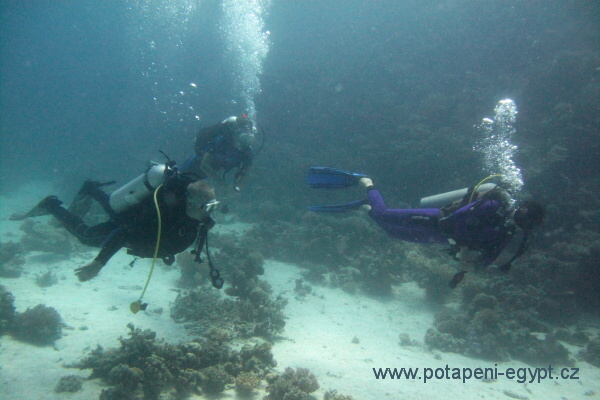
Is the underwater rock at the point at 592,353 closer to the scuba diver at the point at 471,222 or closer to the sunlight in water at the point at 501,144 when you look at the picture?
the scuba diver at the point at 471,222

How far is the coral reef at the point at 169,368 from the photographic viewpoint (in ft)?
12.0

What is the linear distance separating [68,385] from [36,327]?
2.37 metres

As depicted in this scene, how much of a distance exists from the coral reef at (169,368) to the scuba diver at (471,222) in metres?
3.73

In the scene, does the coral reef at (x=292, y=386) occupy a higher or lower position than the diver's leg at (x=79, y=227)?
lower

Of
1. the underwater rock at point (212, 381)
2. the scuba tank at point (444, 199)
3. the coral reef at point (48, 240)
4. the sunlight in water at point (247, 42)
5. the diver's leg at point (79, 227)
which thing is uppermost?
the sunlight in water at point (247, 42)

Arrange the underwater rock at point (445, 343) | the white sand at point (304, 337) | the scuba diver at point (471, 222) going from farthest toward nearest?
the underwater rock at point (445, 343), the white sand at point (304, 337), the scuba diver at point (471, 222)

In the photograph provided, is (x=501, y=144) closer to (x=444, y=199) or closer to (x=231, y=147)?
(x=444, y=199)

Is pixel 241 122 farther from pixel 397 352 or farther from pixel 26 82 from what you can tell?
pixel 26 82

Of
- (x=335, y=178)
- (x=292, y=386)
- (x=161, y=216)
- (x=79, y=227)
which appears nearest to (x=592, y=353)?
(x=335, y=178)

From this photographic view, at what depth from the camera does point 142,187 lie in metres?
4.00

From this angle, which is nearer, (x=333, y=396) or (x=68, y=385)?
(x=68, y=385)

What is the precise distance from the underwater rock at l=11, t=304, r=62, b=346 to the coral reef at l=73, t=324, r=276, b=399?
1.38 m

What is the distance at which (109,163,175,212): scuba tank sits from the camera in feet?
12.7

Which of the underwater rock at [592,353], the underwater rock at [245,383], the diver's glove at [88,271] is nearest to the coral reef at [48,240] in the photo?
the diver's glove at [88,271]
